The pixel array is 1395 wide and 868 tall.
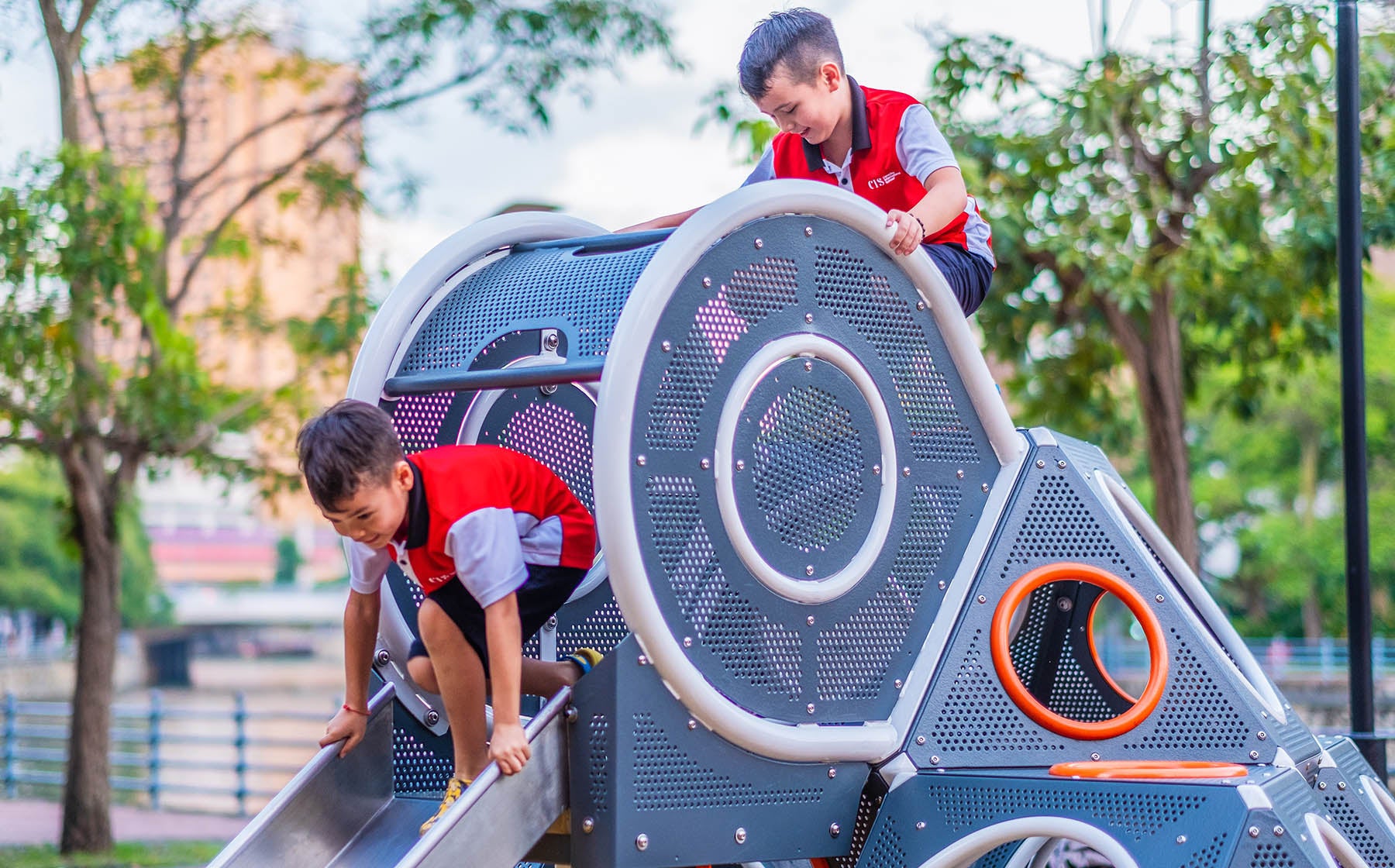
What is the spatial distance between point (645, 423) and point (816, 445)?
0.50 metres

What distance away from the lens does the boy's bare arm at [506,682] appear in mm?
3031

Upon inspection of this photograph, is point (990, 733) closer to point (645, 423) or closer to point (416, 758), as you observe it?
point (645, 423)

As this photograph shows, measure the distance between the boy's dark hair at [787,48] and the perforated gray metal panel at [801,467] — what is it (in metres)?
0.39

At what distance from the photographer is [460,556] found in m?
3.15

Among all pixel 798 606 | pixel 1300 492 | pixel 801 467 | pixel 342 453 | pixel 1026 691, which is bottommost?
pixel 1300 492

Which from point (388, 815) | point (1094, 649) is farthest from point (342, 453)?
point (1094, 649)

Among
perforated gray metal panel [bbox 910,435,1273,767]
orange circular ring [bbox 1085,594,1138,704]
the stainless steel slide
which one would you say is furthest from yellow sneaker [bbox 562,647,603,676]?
orange circular ring [bbox 1085,594,1138,704]

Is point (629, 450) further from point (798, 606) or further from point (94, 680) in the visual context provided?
point (94, 680)

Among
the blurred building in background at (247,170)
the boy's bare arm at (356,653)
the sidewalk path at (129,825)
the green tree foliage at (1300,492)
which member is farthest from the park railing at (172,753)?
the green tree foliage at (1300,492)

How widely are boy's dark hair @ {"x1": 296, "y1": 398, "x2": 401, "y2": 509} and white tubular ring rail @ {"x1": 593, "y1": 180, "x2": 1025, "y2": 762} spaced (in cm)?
44

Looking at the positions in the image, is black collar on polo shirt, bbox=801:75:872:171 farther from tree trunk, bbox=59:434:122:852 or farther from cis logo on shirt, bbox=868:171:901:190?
tree trunk, bbox=59:434:122:852

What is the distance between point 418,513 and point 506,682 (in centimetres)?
40

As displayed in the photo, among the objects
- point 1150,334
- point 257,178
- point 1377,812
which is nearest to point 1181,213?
point 1150,334

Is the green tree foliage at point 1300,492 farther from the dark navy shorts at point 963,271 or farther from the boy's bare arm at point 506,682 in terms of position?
the boy's bare arm at point 506,682
